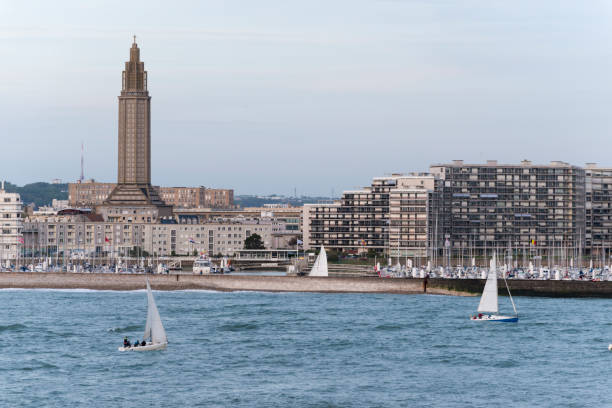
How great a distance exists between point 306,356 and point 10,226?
404 feet

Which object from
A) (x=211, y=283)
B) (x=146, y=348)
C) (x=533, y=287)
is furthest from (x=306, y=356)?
(x=211, y=283)

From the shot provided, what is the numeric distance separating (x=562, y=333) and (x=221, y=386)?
3536 cm

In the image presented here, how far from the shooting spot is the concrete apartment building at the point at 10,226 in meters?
186

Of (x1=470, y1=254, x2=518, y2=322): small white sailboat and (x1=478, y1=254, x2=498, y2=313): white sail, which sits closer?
(x1=470, y1=254, x2=518, y2=322): small white sailboat

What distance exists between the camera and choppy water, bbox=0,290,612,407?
198 ft

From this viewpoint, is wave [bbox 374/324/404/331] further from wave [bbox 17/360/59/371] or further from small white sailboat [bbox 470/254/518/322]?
wave [bbox 17/360/59/371]

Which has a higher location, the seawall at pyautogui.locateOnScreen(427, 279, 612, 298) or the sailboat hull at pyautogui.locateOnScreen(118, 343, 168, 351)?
the seawall at pyautogui.locateOnScreen(427, 279, 612, 298)

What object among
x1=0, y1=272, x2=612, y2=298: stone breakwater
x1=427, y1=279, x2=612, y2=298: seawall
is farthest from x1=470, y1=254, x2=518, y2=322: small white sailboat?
x1=0, y1=272, x2=612, y2=298: stone breakwater

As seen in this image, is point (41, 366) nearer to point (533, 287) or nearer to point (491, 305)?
point (491, 305)

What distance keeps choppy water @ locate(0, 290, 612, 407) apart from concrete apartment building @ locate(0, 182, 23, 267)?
73.8 metres

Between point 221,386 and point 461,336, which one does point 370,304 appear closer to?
point 461,336

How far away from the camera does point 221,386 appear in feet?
206

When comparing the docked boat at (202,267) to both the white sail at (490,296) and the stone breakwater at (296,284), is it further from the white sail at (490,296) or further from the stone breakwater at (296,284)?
the white sail at (490,296)

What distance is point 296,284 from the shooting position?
12838 cm
